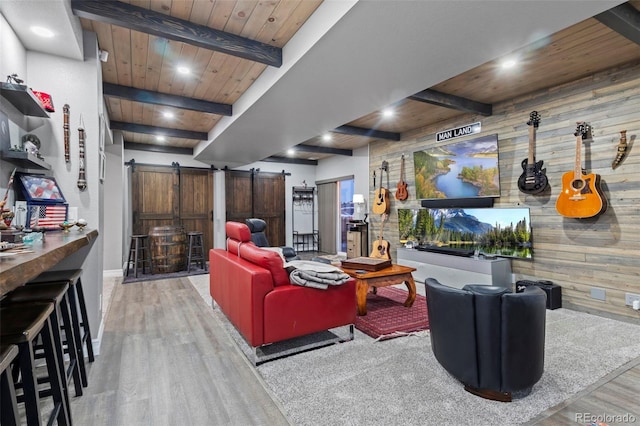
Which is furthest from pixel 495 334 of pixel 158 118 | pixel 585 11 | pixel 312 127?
pixel 158 118

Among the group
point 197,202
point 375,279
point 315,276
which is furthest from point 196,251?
point 315,276

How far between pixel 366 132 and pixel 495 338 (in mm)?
4348

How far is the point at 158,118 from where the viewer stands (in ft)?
16.5

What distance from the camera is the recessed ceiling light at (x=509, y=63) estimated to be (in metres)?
3.12

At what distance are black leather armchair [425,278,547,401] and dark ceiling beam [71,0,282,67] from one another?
2.35m

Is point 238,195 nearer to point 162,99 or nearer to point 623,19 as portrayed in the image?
point 162,99

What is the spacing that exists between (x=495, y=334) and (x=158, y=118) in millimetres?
5185

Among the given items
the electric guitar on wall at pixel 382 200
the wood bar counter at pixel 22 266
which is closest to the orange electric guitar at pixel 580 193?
the electric guitar on wall at pixel 382 200

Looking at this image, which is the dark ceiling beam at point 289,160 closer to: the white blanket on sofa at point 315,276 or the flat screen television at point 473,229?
the flat screen television at point 473,229

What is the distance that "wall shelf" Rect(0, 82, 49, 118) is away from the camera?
1887mm

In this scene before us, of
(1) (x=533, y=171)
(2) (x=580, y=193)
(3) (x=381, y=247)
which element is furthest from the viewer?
(3) (x=381, y=247)

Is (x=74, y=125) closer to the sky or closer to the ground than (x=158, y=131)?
closer to the ground

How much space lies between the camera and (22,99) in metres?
2.06

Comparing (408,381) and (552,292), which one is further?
(552,292)
